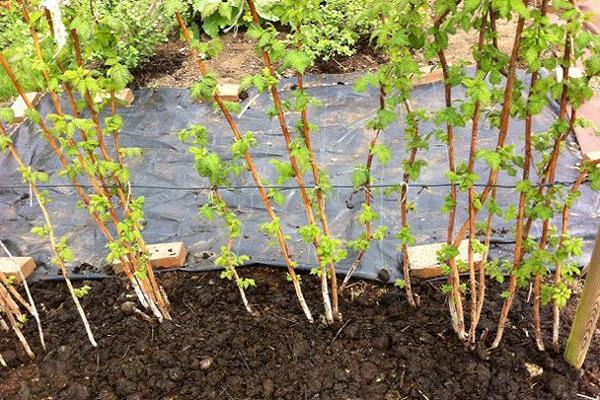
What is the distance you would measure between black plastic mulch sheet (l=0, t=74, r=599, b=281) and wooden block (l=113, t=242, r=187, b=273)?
80mm

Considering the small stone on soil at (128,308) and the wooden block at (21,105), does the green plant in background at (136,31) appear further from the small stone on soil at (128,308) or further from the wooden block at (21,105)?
the small stone on soil at (128,308)

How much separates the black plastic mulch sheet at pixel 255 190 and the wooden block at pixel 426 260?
0.40 ft

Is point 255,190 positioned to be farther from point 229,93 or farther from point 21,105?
point 21,105

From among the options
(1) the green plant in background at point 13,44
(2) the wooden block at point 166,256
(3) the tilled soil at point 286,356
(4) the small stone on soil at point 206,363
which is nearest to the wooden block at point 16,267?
(3) the tilled soil at point 286,356

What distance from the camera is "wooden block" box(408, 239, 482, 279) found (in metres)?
3.19

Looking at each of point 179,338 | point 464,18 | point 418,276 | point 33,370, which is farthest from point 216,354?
point 464,18

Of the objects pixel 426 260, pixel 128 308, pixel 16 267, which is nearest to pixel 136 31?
pixel 16 267

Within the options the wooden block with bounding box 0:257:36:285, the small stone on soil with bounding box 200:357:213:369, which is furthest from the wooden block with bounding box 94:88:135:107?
the small stone on soil with bounding box 200:357:213:369

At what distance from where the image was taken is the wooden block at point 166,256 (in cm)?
340

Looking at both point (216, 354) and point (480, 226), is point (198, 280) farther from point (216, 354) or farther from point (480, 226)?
point (480, 226)

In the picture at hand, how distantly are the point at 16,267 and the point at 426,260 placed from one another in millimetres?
2383

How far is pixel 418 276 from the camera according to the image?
3.22m

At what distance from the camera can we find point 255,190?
397 centimetres

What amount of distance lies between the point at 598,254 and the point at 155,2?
1936 millimetres
